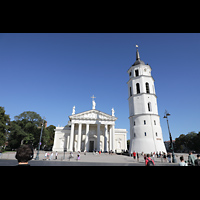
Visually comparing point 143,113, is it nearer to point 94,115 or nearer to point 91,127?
point 94,115

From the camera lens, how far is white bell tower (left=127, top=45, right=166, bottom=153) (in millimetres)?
29547

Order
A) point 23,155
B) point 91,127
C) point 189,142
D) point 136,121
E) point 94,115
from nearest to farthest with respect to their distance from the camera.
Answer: point 23,155 < point 136,121 < point 94,115 < point 91,127 < point 189,142

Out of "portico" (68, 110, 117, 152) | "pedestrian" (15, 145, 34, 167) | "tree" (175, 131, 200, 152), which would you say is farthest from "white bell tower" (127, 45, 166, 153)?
"tree" (175, 131, 200, 152)

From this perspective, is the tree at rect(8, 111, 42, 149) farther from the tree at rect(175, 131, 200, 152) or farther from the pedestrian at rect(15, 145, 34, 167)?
the tree at rect(175, 131, 200, 152)

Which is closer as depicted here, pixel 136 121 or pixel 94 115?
pixel 136 121

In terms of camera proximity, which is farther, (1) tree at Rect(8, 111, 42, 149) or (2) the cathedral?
(1) tree at Rect(8, 111, 42, 149)

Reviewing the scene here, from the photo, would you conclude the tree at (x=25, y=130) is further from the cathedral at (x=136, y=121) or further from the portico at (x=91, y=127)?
the portico at (x=91, y=127)

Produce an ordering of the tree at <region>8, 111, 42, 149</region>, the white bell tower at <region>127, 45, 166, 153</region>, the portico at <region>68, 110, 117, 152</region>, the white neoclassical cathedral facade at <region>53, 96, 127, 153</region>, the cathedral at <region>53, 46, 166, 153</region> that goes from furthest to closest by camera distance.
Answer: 1. the portico at <region>68, 110, 117, 152</region>
2. the white neoclassical cathedral facade at <region>53, 96, 127, 153</region>
3. the tree at <region>8, 111, 42, 149</region>
4. the cathedral at <region>53, 46, 166, 153</region>
5. the white bell tower at <region>127, 45, 166, 153</region>

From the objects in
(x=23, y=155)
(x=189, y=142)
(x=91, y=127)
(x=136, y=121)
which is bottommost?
(x=23, y=155)

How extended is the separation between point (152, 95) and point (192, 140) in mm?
47011

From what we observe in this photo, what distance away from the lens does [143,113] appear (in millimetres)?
31828

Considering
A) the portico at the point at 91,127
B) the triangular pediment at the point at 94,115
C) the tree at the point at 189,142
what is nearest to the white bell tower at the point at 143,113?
the triangular pediment at the point at 94,115

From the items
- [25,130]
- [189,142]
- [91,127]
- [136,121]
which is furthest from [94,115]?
[189,142]
